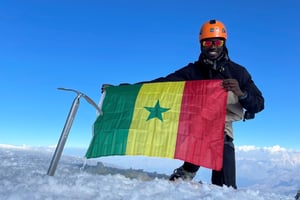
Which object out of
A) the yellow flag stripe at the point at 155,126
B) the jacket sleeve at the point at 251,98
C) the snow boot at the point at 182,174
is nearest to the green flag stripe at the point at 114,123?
the yellow flag stripe at the point at 155,126

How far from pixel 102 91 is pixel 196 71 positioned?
2129 mm

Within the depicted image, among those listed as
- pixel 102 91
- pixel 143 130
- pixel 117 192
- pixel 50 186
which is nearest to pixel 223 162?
pixel 143 130

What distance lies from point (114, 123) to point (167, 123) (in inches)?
43.7

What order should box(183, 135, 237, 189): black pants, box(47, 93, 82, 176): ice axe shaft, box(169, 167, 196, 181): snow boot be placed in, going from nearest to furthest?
1. box(47, 93, 82, 176): ice axe shaft
2. box(183, 135, 237, 189): black pants
3. box(169, 167, 196, 181): snow boot

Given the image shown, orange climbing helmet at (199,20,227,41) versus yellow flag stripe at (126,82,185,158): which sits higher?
orange climbing helmet at (199,20,227,41)

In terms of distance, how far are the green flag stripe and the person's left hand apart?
1.85 metres

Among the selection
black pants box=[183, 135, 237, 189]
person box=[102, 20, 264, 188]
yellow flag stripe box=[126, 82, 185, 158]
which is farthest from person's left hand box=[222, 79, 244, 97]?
black pants box=[183, 135, 237, 189]

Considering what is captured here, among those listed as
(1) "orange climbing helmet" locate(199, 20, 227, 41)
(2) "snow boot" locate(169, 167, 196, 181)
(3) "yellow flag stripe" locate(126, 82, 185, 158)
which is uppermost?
(1) "orange climbing helmet" locate(199, 20, 227, 41)

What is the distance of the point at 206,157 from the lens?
7523 mm

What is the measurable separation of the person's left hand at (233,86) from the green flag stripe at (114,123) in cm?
185

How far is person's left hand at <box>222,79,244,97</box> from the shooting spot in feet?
25.3

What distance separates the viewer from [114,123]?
8164 mm

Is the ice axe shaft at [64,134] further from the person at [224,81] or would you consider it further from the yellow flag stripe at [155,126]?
the person at [224,81]

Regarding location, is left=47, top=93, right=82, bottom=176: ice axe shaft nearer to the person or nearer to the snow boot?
the person
